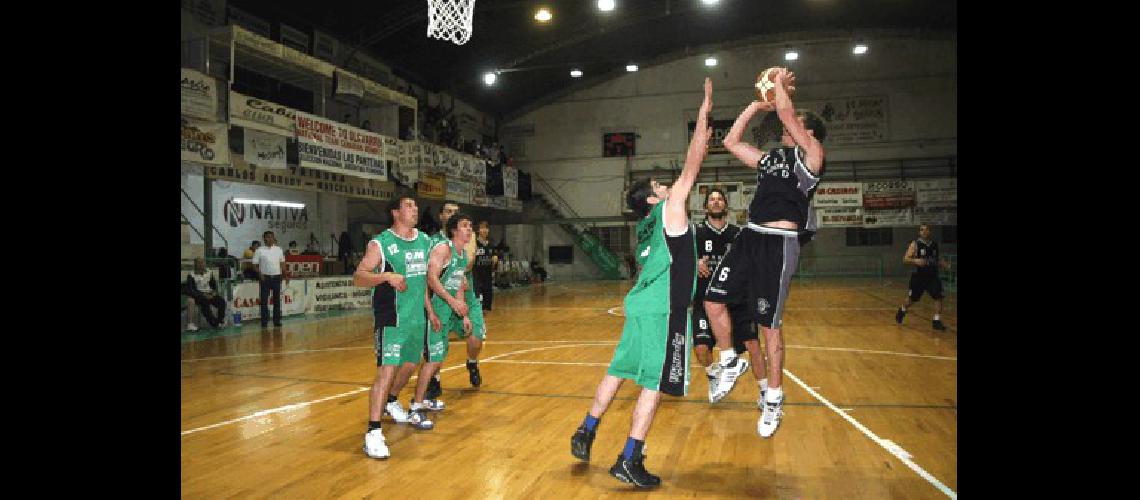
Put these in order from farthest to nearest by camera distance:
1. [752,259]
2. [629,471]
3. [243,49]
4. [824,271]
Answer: [824,271] → [243,49] → [752,259] → [629,471]

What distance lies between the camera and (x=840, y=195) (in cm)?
2533

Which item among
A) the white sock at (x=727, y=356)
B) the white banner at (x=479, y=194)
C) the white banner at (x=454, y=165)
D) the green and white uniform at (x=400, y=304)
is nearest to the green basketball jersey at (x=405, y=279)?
the green and white uniform at (x=400, y=304)

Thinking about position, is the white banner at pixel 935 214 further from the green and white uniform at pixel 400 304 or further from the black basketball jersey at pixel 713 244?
the green and white uniform at pixel 400 304

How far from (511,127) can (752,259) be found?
27.9 meters

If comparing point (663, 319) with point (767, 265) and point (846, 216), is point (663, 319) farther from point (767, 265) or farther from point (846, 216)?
point (846, 216)

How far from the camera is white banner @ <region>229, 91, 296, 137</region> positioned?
44.7ft

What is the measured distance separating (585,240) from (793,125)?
25233 mm

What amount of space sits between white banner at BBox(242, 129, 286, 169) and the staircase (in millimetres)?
15603

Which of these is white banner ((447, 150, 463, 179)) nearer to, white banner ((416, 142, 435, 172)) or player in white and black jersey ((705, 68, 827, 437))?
white banner ((416, 142, 435, 172))
